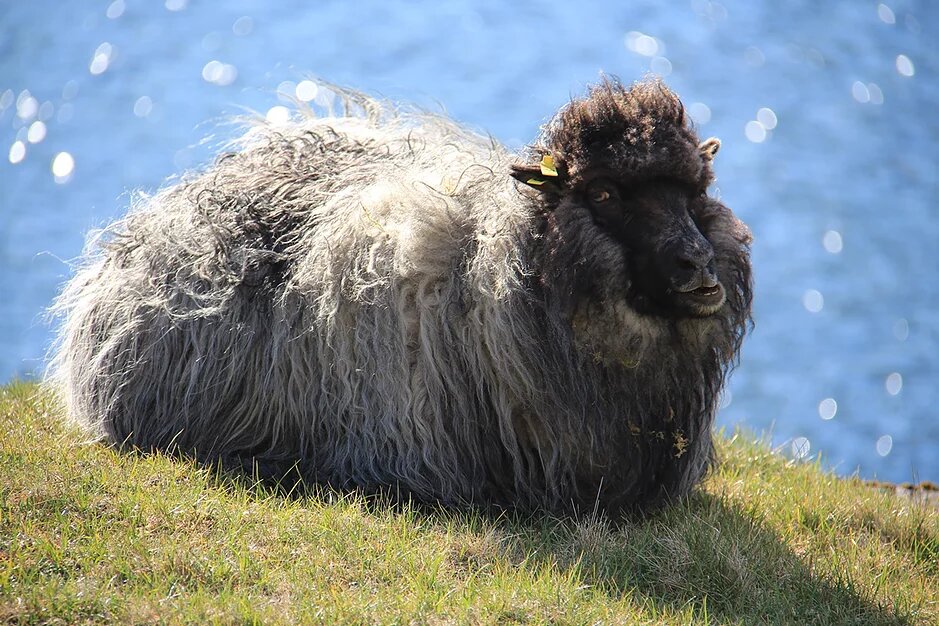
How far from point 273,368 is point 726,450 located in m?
2.75

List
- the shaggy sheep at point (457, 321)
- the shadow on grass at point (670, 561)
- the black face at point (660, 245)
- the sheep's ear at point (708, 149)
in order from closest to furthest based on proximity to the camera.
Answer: the shadow on grass at point (670, 561), the black face at point (660, 245), the shaggy sheep at point (457, 321), the sheep's ear at point (708, 149)

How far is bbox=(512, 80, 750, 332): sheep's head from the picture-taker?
4.53 metres

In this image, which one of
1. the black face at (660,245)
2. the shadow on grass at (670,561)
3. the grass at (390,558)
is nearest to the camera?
the grass at (390,558)

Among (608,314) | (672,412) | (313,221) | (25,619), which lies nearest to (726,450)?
(672,412)

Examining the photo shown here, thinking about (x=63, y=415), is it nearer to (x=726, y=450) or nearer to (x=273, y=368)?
(x=273, y=368)

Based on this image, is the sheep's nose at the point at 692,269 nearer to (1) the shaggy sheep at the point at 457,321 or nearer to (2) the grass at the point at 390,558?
(1) the shaggy sheep at the point at 457,321

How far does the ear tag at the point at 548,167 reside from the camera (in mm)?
4758

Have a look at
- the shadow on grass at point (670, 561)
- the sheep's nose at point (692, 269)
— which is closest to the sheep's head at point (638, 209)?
the sheep's nose at point (692, 269)

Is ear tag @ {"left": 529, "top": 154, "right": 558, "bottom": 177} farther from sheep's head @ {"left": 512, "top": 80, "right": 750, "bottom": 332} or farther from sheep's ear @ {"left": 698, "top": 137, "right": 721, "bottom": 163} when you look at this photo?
sheep's ear @ {"left": 698, "top": 137, "right": 721, "bottom": 163}

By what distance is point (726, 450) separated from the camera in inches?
260

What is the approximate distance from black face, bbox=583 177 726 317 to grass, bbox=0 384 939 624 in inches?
38.1

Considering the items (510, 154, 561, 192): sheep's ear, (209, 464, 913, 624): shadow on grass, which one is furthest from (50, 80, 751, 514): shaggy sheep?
(209, 464, 913, 624): shadow on grass

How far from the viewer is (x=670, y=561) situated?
15.0 feet

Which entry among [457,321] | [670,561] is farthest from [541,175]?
[670,561]
